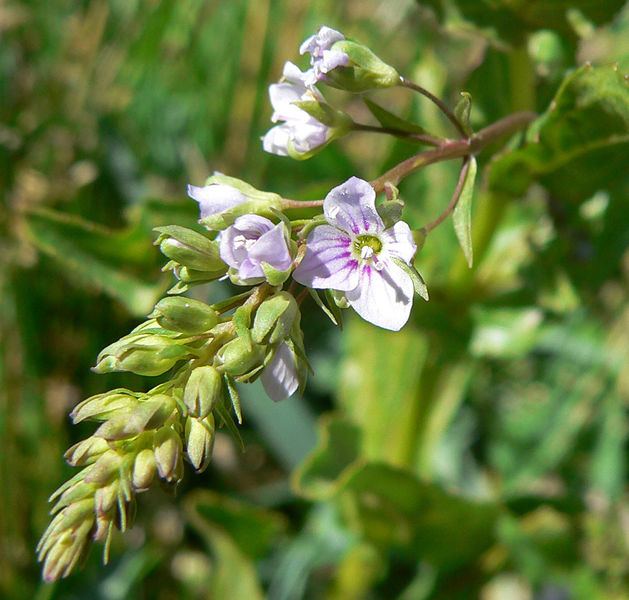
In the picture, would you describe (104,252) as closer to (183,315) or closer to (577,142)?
(183,315)

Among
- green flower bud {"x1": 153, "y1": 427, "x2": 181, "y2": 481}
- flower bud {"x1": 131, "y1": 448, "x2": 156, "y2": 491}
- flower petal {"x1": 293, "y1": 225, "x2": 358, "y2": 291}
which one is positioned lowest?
flower bud {"x1": 131, "y1": 448, "x2": 156, "y2": 491}

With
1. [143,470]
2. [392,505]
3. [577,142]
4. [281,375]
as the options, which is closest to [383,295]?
[281,375]

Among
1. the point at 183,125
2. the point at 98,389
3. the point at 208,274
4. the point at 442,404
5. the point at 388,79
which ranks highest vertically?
the point at 388,79

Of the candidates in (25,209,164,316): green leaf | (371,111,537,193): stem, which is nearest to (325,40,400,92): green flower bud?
(371,111,537,193): stem

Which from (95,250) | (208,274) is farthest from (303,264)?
(95,250)

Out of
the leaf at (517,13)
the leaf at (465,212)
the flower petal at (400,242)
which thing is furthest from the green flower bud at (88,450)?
the leaf at (517,13)

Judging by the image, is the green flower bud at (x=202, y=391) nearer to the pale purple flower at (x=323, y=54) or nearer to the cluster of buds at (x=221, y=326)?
the cluster of buds at (x=221, y=326)

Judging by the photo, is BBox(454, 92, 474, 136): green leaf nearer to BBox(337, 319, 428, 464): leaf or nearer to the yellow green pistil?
the yellow green pistil

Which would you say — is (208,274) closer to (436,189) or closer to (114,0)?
(436,189)
